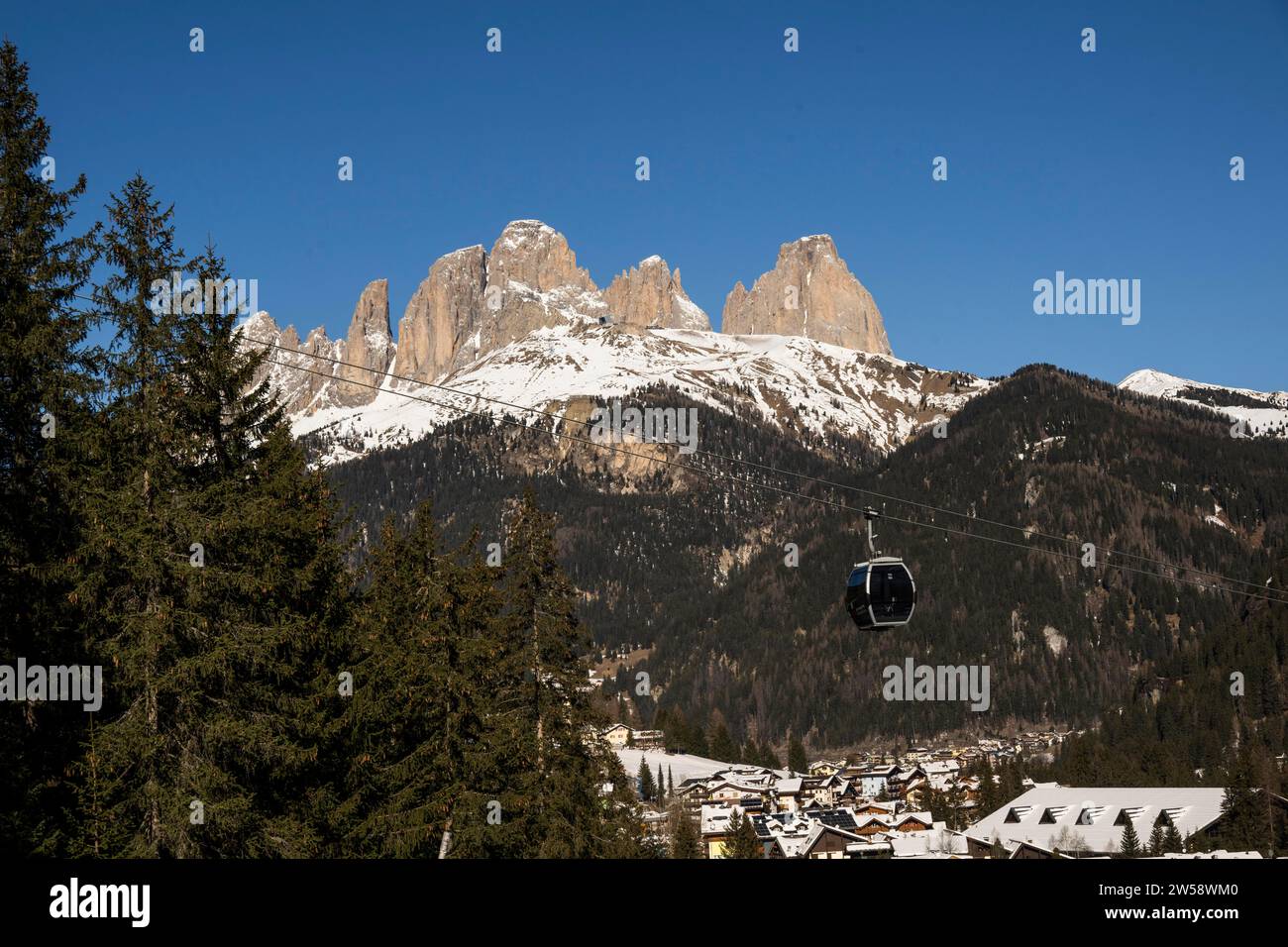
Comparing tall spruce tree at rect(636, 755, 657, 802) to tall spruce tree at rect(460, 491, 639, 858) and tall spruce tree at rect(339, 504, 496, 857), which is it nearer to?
tall spruce tree at rect(460, 491, 639, 858)

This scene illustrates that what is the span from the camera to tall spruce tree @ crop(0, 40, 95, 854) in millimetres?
20547

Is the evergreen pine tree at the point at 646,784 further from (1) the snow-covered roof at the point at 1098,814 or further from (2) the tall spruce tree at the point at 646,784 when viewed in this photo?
(1) the snow-covered roof at the point at 1098,814

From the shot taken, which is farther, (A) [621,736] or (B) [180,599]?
(A) [621,736]

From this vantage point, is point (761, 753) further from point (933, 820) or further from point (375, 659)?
point (375, 659)

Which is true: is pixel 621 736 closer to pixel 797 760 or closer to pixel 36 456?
pixel 797 760

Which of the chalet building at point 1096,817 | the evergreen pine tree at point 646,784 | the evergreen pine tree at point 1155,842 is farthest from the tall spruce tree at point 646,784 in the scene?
the evergreen pine tree at point 1155,842

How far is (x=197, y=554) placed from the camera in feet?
69.4

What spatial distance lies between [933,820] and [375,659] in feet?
306

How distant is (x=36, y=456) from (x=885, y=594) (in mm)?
17980

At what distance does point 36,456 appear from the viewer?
23109 mm

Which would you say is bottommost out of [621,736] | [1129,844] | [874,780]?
[874,780]

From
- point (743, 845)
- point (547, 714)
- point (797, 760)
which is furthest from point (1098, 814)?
point (797, 760)

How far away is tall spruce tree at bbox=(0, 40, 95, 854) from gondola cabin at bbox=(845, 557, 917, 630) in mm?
16312

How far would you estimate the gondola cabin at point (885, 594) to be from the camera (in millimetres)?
27344
